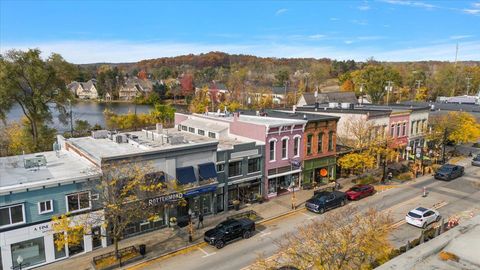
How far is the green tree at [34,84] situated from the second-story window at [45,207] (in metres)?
23.4

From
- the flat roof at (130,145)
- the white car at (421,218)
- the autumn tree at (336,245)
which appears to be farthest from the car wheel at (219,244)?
the white car at (421,218)

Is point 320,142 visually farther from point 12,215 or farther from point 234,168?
point 12,215

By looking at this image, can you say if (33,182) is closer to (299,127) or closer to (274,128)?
(274,128)

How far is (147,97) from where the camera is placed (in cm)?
13775

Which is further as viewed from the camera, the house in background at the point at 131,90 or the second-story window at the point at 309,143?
the house in background at the point at 131,90

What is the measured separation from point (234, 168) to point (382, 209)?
49.1 ft

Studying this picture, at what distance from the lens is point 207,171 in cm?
3100

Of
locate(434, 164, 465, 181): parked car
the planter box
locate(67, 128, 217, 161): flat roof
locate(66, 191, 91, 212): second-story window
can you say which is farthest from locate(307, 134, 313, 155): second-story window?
locate(66, 191, 91, 212): second-story window

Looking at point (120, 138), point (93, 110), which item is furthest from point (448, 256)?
Result: point (93, 110)

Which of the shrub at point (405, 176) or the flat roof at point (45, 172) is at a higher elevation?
the flat roof at point (45, 172)

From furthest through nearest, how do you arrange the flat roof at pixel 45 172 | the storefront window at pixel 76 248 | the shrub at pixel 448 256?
the storefront window at pixel 76 248 < the flat roof at pixel 45 172 < the shrub at pixel 448 256

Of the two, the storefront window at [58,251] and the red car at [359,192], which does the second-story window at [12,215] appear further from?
the red car at [359,192]

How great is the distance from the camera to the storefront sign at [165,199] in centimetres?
2706

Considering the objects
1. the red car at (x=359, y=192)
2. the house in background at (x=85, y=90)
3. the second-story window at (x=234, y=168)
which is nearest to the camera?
the second-story window at (x=234, y=168)
